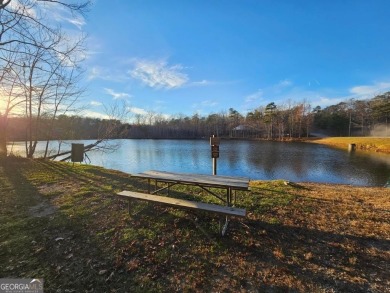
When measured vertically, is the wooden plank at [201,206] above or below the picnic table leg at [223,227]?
above

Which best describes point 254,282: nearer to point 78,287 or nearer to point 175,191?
point 78,287

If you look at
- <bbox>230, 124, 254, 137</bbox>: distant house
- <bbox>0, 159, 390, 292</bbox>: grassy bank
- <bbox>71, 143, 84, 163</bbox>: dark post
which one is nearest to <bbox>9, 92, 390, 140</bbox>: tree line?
<bbox>230, 124, 254, 137</bbox>: distant house

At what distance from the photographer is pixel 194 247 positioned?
271cm

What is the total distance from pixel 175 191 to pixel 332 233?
3.20 metres

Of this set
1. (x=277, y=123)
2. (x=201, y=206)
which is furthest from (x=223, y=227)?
(x=277, y=123)

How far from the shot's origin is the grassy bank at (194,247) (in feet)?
7.02

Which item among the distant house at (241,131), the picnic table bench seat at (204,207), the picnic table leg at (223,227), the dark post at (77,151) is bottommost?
the picnic table leg at (223,227)

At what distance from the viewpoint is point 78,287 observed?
209 cm

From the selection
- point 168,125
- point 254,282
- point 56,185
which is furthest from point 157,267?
point 168,125

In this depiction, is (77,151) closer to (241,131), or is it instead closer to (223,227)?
(223,227)

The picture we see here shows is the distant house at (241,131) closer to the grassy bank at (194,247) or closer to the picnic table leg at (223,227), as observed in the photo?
the grassy bank at (194,247)

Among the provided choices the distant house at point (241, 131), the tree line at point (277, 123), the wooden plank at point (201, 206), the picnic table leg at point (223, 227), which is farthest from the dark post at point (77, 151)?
the distant house at point (241, 131)

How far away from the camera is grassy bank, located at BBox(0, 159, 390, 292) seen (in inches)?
84.2

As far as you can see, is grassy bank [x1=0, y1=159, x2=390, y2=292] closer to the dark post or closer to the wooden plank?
the wooden plank
